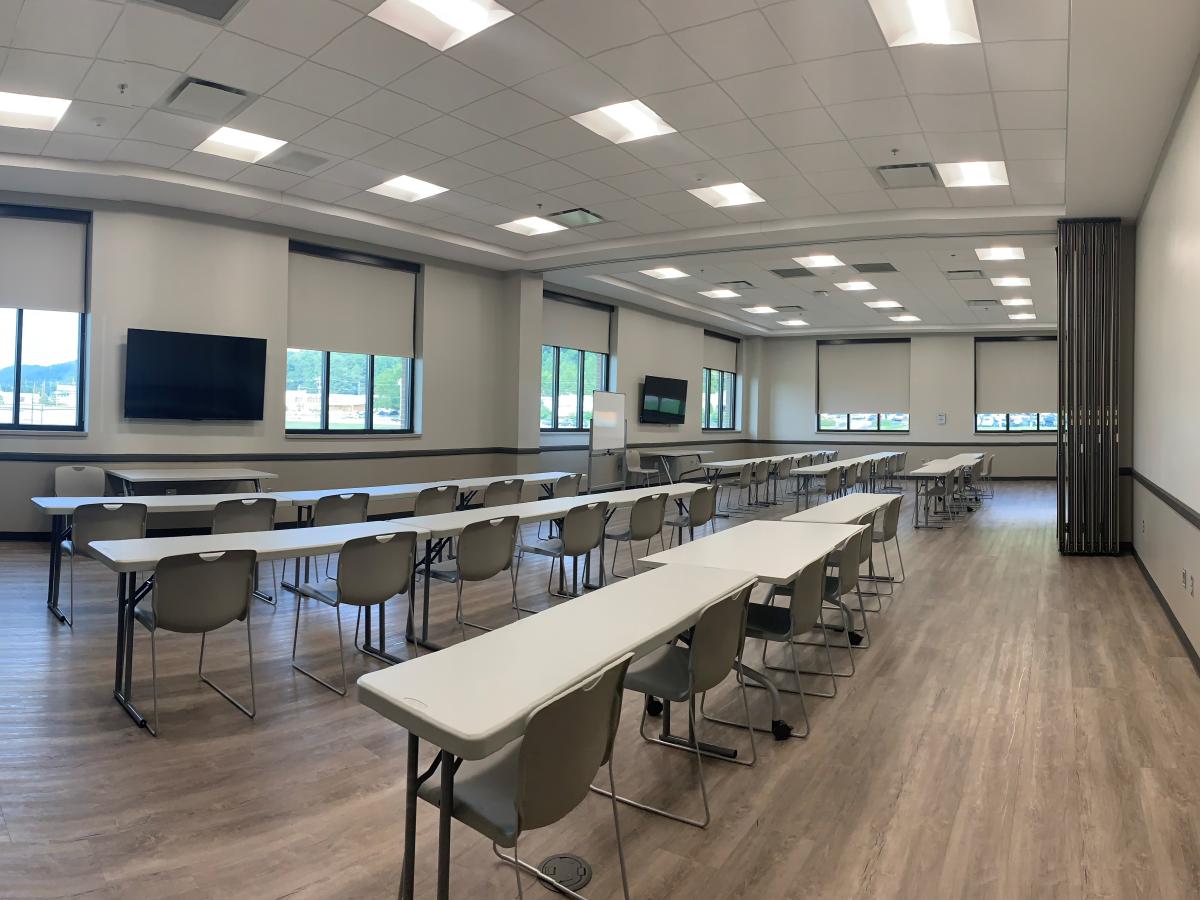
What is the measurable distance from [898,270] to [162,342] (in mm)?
9368

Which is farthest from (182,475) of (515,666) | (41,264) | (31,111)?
(515,666)

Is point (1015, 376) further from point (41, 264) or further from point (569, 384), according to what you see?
point (41, 264)

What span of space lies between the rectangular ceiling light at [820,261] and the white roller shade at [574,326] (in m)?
3.94

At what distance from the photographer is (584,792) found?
1883 millimetres

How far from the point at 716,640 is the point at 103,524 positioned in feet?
13.3

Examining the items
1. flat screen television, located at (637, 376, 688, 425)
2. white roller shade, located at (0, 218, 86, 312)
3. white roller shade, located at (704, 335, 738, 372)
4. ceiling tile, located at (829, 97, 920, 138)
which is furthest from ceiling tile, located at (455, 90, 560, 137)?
white roller shade, located at (704, 335, 738, 372)

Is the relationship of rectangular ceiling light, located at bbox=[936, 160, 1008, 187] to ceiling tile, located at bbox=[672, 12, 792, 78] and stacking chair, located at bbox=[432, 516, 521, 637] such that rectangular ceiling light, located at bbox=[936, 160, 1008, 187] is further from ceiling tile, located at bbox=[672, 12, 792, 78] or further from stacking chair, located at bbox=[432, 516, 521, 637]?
stacking chair, located at bbox=[432, 516, 521, 637]

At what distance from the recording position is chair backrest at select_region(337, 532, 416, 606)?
369 cm

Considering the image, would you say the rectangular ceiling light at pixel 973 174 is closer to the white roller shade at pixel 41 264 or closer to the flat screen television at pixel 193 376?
the flat screen television at pixel 193 376

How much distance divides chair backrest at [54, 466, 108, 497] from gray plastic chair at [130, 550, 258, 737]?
184 inches

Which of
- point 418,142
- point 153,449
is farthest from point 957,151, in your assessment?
point 153,449

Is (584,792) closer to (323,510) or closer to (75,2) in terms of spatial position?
(323,510)

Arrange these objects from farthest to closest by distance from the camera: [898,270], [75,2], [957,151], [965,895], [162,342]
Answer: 1. [898,270]
2. [162,342]
3. [957,151]
4. [75,2]
5. [965,895]

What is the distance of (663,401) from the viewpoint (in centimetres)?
1478
